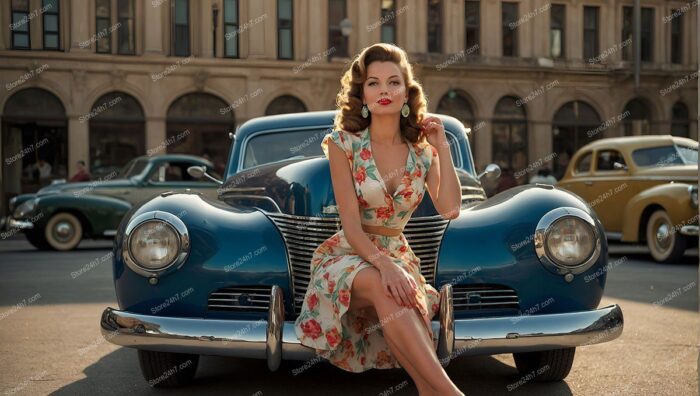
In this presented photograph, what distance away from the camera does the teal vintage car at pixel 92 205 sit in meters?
15.0

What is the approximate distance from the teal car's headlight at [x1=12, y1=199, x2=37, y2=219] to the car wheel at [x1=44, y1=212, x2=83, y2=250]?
424mm

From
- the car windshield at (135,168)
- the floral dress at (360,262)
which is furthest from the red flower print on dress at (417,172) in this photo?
the car windshield at (135,168)

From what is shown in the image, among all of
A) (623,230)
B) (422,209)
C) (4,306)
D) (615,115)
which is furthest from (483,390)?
(615,115)

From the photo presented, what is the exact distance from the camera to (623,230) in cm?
1269

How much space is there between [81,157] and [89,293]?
62.2ft

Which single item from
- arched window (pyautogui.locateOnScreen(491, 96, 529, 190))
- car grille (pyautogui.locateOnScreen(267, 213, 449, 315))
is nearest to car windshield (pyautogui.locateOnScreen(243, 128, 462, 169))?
car grille (pyautogui.locateOnScreen(267, 213, 449, 315))

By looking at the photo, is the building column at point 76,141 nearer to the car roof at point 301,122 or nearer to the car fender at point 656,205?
the car fender at point 656,205

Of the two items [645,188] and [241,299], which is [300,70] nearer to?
[645,188]

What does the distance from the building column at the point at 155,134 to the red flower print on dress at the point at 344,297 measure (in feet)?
80.7

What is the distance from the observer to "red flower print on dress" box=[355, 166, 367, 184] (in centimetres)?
379

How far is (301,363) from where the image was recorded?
5.14 m

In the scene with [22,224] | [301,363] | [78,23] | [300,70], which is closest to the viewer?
[301,363]

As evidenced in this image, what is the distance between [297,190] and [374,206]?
2.76ft

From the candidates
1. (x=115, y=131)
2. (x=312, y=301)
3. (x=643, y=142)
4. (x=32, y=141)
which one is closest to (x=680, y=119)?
(x=115, y=131)
